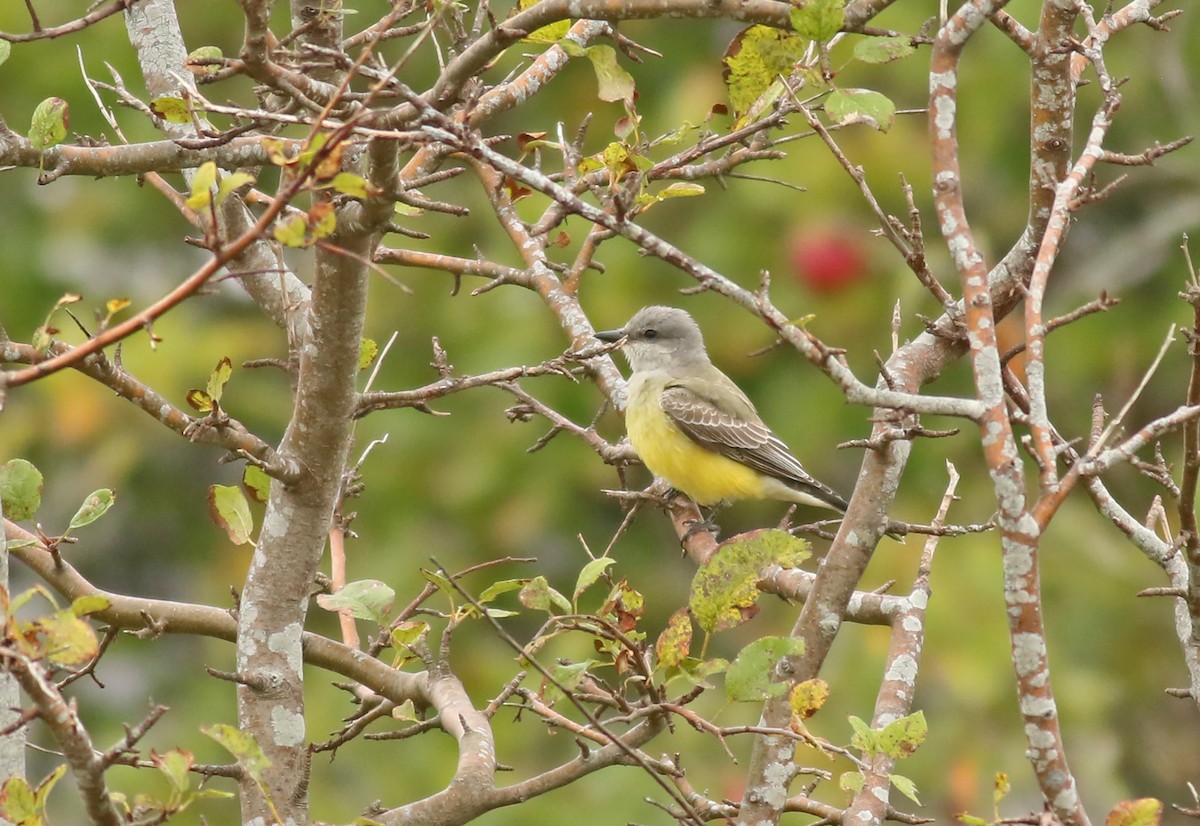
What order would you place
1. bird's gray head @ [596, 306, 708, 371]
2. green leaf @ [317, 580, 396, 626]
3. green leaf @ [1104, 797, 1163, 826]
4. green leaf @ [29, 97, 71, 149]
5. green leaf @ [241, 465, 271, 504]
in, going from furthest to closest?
bird's gray head @ [596, 306, 708, 371], green leaf @ [241, 465, 271, 504], green leaf @ [317, 580, 396, 626], green leaf @ [29, 97, 71, 149], green leaf @ [1104, 797, 1163, 826]

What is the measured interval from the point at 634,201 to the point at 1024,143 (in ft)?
21.3

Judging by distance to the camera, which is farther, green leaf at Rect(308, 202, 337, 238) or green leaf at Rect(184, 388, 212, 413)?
green leaf at Rect(184, 388, 212, 413)

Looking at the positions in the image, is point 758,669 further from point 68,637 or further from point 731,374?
point 731,374

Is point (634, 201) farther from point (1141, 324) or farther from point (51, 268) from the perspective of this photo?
point (51, 268)

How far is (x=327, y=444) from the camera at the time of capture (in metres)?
3.26

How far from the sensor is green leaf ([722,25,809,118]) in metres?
2.79

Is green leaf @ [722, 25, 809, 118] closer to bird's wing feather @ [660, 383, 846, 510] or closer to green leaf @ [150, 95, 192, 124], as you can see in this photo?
green leaf @ [150, 95, 192, 124]

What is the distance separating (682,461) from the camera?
19.6 ft

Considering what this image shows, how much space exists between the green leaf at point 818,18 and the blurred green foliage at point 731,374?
497 centimetres

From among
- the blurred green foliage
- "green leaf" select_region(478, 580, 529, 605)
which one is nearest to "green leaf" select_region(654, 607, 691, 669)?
→ "green leaf" select_region(478, 580, 529, 605)

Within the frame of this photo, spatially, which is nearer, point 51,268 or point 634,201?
point 634,201

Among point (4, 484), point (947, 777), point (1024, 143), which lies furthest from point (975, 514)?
point (4, 484)

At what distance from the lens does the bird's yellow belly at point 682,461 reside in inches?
231

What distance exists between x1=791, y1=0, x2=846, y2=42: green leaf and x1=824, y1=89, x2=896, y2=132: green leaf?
24 centimetres
